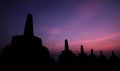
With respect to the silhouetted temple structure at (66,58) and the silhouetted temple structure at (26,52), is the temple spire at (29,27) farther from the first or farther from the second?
the silhouetted temple structure at (66,58)

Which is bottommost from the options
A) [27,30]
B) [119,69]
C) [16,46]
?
[119,69]

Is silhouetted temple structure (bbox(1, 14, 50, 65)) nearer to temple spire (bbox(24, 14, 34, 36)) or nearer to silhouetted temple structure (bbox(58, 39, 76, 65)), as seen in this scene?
temple spire (bbox(24, 14, 34, 36))

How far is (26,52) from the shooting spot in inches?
340

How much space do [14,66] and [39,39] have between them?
2699 mm

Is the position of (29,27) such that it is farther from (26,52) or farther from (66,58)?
(66,58)

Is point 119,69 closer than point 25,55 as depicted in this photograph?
No

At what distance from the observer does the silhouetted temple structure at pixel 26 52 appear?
28.0 ft

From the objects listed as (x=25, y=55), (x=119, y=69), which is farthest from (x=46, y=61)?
(x=119, y=69)

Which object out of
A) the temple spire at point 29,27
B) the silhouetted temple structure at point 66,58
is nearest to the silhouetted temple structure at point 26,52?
the temple spire at point 29,27

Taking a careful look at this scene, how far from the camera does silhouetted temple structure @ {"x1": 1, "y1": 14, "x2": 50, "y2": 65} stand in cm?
854

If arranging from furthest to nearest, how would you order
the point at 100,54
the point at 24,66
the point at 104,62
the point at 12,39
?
1. the point at 100,54
2. the point at 104,62
3. the point at 12,39
4. the point at 24,66

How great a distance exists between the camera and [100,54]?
25.4 metres

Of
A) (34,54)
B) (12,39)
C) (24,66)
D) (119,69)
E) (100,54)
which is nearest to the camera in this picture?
(24,66)

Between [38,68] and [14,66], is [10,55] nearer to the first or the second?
[14,66]
